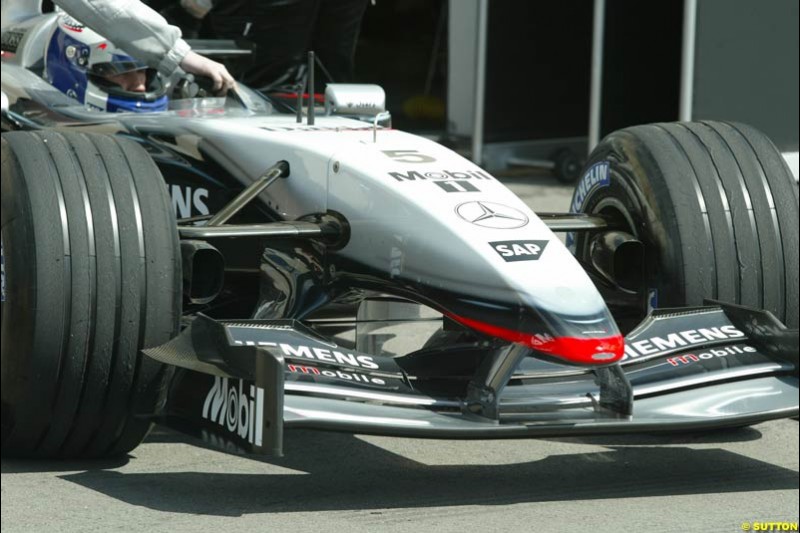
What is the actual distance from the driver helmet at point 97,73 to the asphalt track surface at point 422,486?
50.1 inches

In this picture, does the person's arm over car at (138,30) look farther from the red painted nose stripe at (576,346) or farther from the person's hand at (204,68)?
the red painted nose stripe at (576,346)

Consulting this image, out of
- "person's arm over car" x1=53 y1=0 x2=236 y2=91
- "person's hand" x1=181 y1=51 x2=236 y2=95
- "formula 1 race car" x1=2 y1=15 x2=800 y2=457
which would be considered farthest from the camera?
"person's hand" x1=181 y1=51 x2=236 y2=95

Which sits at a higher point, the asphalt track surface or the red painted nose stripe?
the red painted nose stripe

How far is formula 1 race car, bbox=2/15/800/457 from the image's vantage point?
399cm

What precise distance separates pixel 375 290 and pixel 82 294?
2.79 ft

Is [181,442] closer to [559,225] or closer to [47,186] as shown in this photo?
[47,186]

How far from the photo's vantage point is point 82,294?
4172 millimetres

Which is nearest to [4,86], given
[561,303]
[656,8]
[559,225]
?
[559,225]

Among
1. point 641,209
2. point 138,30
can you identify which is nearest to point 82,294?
point 138,30

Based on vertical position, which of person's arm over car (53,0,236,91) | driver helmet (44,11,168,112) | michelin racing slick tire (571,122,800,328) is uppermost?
person's arm over car (53,0,236,91)

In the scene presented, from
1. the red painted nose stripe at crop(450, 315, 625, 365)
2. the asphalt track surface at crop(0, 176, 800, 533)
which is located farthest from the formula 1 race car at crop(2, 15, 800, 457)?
the asphalt track surface at crop(0, 176, 800, 533)

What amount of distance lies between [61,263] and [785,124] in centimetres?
598

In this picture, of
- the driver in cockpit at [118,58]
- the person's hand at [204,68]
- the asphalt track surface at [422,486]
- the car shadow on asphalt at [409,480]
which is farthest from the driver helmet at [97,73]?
the car shadow on asphalt at [409,480]

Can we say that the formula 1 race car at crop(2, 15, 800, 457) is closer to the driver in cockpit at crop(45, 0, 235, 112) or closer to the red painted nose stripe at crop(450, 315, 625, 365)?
the red painted nose stripe at crop(450, 315, 625, 365)
